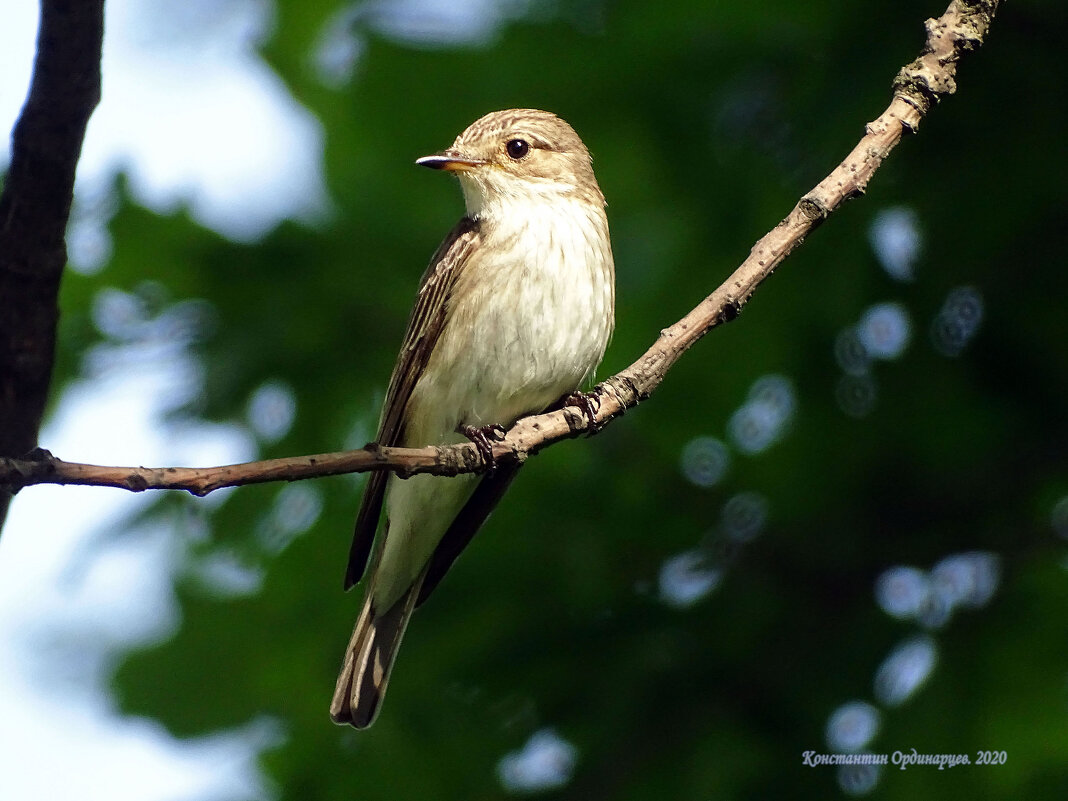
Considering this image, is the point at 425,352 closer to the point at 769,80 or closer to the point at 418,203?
the point at 418,203

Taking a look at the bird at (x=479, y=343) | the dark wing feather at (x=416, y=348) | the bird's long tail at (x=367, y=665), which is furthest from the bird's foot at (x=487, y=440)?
the bird's long tail at (x=367, y=665)

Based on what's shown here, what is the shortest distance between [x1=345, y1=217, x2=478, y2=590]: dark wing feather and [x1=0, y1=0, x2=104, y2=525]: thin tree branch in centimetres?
184

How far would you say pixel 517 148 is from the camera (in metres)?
5.12

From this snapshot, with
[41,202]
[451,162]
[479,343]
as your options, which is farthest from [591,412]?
[451,162]

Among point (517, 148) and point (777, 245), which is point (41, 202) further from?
point (517, 148)

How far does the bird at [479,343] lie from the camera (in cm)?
461

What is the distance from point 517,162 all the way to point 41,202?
8.33 ft

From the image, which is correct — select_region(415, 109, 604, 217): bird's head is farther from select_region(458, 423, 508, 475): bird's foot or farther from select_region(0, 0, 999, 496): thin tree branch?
select_region(0, 0, 999, 496): thin tree branch

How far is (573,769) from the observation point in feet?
16.0

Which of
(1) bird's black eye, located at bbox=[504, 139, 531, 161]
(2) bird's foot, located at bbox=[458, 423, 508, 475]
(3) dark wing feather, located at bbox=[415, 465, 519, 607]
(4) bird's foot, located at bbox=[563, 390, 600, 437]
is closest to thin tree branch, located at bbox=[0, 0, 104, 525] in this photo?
(2) bird's foot, located at bbox=[458, 423, 508, 475]

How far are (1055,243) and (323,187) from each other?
308 cm

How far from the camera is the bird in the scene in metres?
4.61

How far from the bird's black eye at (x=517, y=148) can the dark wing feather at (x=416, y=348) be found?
1.38 ft

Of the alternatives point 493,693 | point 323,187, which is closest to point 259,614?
point 493,693
